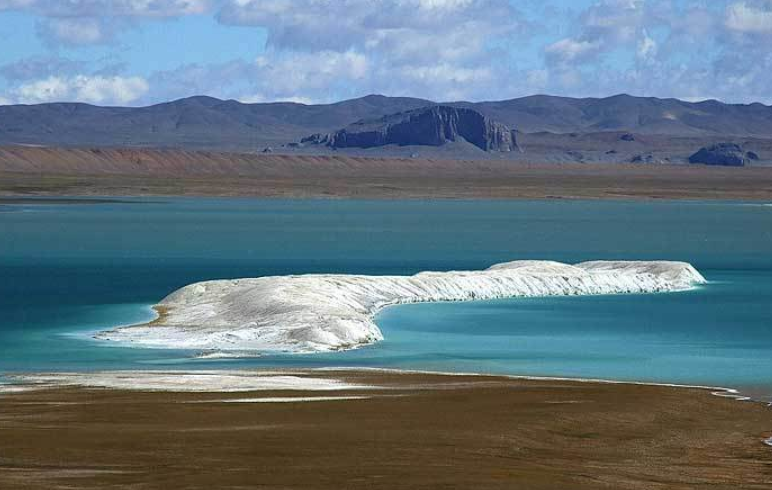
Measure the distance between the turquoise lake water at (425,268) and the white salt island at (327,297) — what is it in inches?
36.9

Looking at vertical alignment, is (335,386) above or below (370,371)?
above

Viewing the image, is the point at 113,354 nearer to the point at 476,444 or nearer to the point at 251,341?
the point at 251,341

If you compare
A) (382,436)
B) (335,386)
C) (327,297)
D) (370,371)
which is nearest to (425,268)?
(327,297)

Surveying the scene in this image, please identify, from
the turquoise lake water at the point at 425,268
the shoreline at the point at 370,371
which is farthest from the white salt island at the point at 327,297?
the shoreline at the point at 370,371

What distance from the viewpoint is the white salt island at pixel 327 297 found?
113ft

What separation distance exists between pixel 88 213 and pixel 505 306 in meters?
69.1

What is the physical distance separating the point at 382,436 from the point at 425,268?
41.1m

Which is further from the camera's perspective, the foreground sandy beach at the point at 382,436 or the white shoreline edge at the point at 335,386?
the white shoreline edge at the point at 335,386

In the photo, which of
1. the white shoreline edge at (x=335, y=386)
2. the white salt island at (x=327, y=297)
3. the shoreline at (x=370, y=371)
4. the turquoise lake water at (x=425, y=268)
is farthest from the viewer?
the white salt island at (x=327, y=297)

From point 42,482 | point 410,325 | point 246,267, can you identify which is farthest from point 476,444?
point 246,267

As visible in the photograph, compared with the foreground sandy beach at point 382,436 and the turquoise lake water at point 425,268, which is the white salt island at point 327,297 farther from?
the foreground sandy beach at point 382,436

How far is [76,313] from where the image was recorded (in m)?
Result: 42.4

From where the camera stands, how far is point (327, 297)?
135 ft

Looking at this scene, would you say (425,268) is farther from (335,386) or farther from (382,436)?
(382,436)
